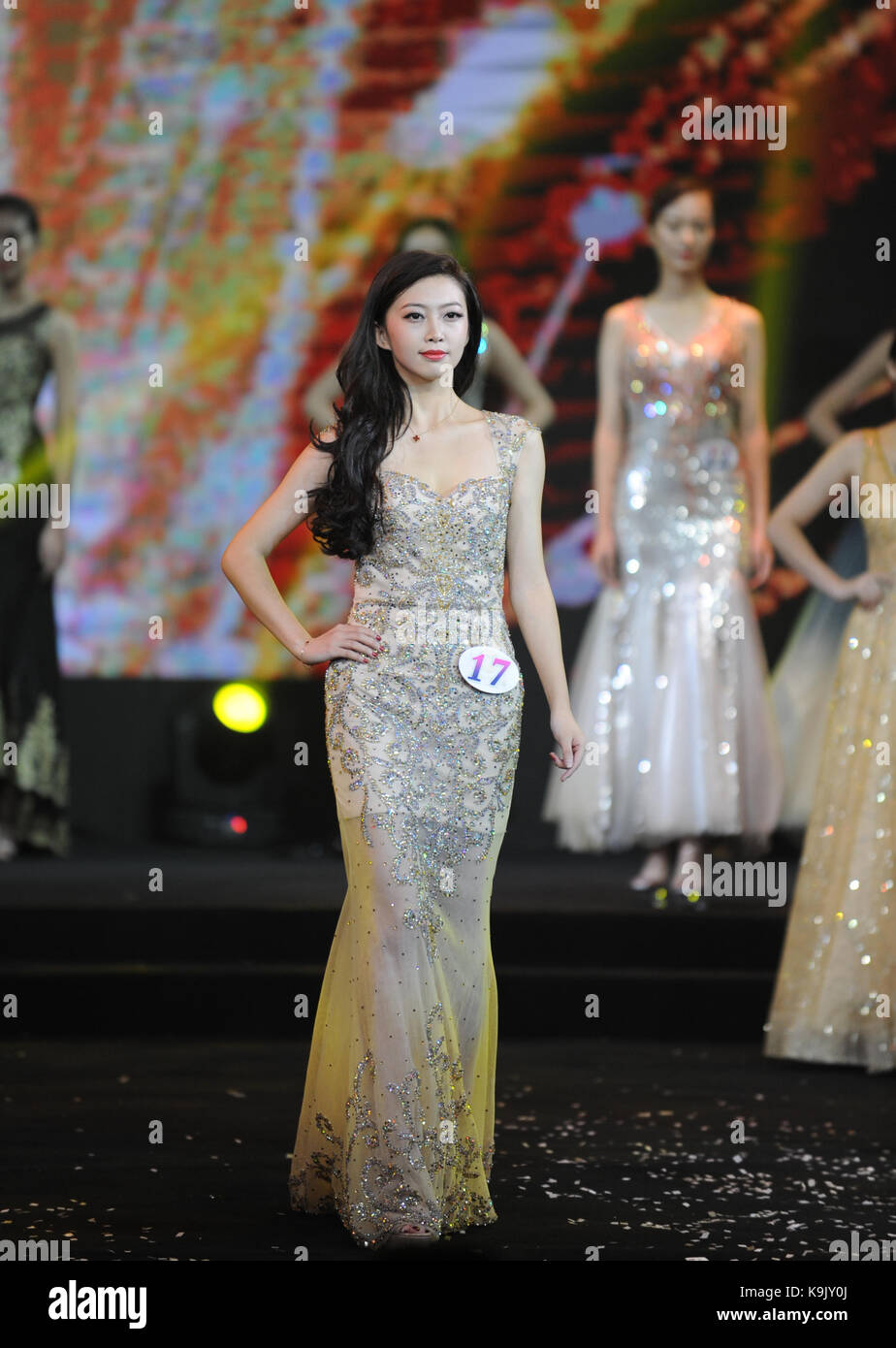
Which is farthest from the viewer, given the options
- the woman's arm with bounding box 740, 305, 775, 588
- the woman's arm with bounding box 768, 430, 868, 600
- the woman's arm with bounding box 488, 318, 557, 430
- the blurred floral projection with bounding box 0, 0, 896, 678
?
the blurred floral projection with bounding box 0, 0, 896, 678

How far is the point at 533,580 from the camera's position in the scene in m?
3.23

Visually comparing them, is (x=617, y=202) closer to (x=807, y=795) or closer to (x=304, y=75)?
(x=304, y=75)

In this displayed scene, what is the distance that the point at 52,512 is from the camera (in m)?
6.48

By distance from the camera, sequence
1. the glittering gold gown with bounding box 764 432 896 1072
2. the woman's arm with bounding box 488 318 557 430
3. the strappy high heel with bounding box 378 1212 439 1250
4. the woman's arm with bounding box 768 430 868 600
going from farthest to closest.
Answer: the woman's arm with bounding box 488 318 557 430 < the woman's arm with bounding box 768 430 868 600 < the glittering gold gown with bounding box 764 432 896 1072 < the strappy high heel with bounding box 378 1212 439 1250

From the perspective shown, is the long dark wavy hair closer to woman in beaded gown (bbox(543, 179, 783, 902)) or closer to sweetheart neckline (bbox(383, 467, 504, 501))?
sweetheart neckline (bbox(383, 467, 504, 501))

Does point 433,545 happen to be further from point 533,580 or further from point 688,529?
point 688,529

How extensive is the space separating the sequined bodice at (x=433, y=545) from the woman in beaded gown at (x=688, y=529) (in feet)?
9.00

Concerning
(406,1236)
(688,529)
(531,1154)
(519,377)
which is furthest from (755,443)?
(406,1236)

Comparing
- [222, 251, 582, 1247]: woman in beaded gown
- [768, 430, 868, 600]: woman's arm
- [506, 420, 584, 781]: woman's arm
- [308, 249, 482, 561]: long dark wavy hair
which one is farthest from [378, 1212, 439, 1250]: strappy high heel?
[768, 430, 868, 600]: woman's arm

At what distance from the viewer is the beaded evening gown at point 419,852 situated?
121 inches

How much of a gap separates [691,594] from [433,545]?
2975 mm

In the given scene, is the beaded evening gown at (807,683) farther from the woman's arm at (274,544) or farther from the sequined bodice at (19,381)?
the woman's arm at (274,544)

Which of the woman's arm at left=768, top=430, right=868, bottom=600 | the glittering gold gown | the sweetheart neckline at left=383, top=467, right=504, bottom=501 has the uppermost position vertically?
the woman's arm at left=768, top=430, right=868, bottom=600

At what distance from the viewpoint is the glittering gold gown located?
15.0 feet
